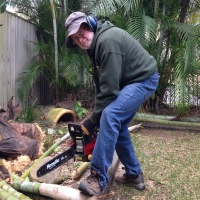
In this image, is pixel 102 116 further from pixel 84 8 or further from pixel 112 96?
pixel 84 8

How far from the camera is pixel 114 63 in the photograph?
2.24 m

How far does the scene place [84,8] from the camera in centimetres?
644

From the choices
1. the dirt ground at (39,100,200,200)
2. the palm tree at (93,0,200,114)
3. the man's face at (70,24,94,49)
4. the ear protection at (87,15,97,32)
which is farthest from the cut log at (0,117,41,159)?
the palm tree at (93,0,200,114)

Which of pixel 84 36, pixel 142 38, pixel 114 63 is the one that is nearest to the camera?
pixel 114 63

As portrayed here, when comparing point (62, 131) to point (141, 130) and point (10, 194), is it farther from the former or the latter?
point (10, 194)

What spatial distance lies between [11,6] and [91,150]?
4943mm

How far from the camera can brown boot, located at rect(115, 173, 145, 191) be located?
9.20ft

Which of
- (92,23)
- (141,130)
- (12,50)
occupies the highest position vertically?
(92,23)

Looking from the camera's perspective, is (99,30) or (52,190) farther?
(52,190)

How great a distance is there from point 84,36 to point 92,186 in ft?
4.04

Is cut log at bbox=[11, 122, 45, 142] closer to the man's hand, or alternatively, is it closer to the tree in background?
the tree in background

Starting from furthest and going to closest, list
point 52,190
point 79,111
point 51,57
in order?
point 51,57
point 79,111
point 52,190

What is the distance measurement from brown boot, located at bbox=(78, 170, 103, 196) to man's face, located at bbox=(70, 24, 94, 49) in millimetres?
1058

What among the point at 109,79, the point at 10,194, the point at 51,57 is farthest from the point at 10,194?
the point at 51,57
